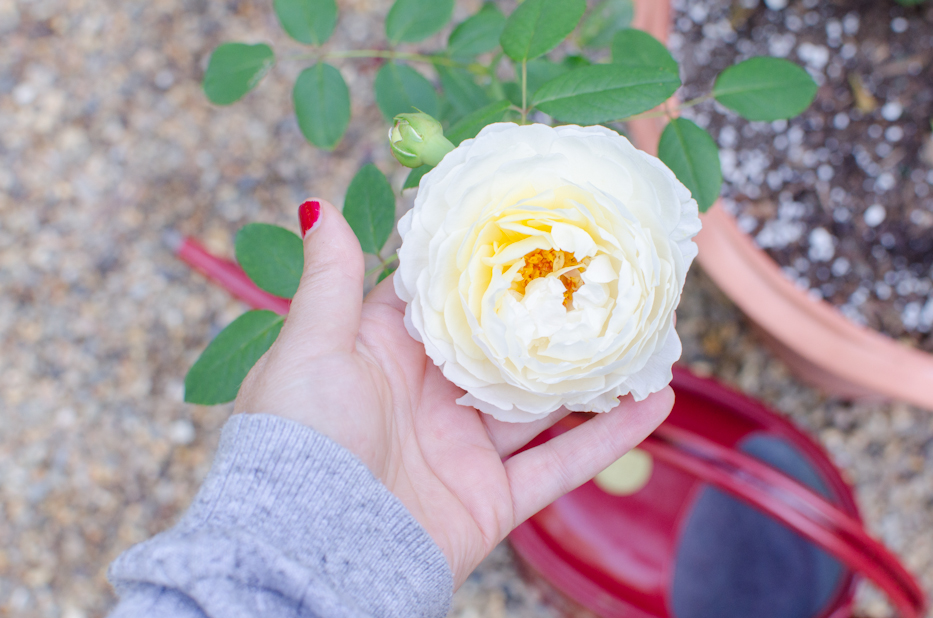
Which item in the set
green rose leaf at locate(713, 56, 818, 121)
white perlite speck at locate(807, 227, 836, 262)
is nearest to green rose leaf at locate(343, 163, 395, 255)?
green rose leaf at locate(713, 56, 818, 121)

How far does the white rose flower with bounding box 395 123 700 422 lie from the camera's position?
26.9 inches

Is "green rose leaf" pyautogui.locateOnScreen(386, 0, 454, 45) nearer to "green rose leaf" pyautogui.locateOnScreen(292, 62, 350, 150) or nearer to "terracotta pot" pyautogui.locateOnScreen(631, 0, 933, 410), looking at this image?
"green rose leaf" pyautogui.locateOnScreen(292, 62, 350, 150)

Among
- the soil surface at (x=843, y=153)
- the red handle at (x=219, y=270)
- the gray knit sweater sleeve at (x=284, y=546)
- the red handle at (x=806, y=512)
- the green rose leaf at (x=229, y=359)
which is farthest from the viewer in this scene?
the red handle at (x=219, y=270)

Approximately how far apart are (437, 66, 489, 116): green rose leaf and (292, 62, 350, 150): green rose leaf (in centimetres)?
16

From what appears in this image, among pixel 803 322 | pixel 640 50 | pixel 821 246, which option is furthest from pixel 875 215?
pixel 640 50

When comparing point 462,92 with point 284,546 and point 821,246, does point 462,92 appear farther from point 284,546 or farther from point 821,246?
point 821,246

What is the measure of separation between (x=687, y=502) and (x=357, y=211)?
114cm

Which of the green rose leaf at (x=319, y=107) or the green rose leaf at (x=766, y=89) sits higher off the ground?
the green rose leaf at (x=319, y=107)

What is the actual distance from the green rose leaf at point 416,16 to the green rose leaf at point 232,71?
0.20 metres

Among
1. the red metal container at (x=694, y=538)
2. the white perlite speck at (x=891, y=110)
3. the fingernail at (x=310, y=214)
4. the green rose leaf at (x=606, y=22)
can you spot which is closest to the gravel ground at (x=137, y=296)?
the red metal container at (x=694, y=538)

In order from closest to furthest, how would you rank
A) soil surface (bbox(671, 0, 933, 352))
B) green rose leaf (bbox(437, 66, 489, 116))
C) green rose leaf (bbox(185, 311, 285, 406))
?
green rose leaf (bbox(185, 311, 285, 406)) < green rose leaf (bbox(437, 66, 489, 116)) < soil surface (bbox(671, 0, 933, 352))

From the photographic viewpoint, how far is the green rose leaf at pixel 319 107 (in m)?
0.98

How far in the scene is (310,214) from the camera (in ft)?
2.74

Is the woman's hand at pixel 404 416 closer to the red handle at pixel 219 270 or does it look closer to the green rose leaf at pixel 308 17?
the green rose leaf at pixel 308 17
